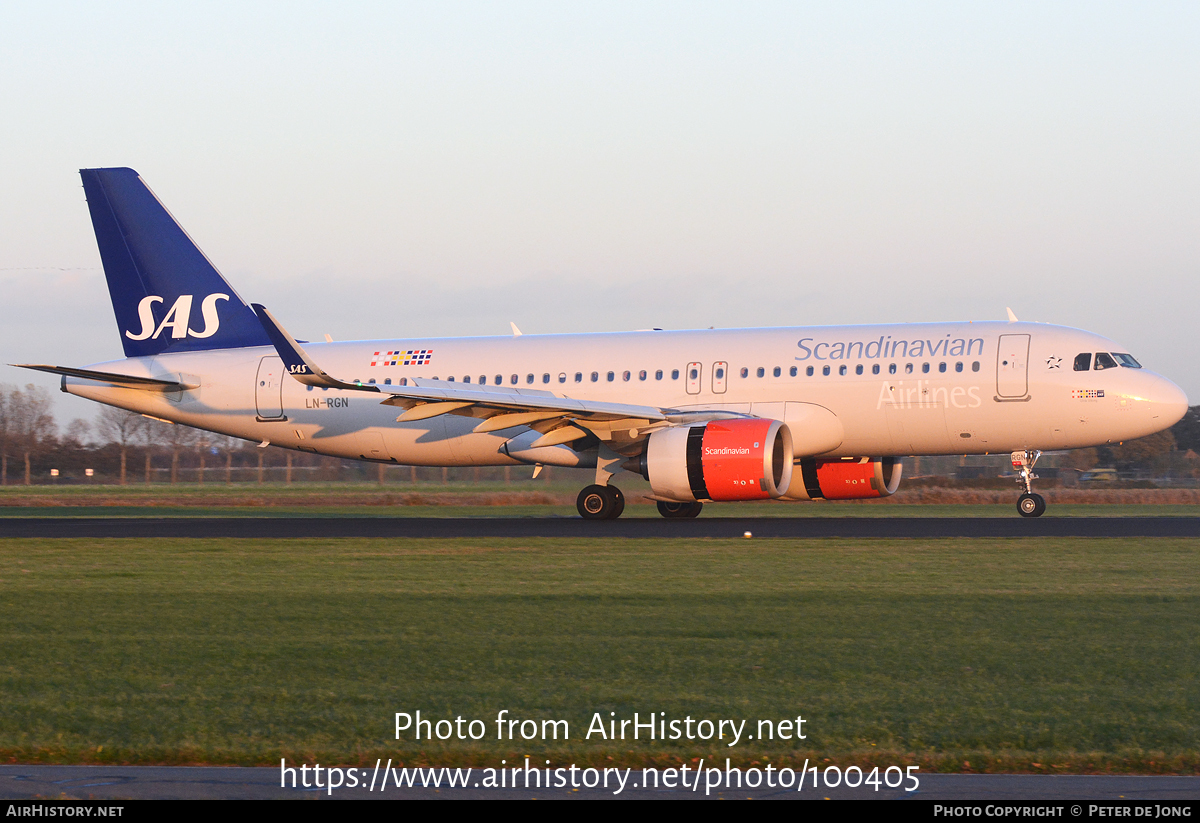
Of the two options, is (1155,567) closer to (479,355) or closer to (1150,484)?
(479,355)

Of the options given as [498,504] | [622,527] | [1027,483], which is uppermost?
[1027,483]

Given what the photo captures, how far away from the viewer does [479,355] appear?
28.1 metres

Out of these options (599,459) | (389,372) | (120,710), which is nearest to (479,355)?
(389,372)

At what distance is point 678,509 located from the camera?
26844 millimetres

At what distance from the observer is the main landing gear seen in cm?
2498

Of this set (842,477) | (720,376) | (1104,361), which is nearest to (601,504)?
(720,376)

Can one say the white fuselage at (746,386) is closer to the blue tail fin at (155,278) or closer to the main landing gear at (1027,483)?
the blue tail fin at (155,278)

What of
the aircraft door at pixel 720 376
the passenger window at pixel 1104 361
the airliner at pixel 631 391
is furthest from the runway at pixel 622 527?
the passenger window at pixel 1104 361

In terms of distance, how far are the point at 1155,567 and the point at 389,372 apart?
1786cm

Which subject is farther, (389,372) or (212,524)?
(389,372)

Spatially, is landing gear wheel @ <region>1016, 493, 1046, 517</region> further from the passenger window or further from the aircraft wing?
the aircraft wing

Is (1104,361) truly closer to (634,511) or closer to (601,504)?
(601,504)

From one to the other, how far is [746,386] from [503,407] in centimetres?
489
